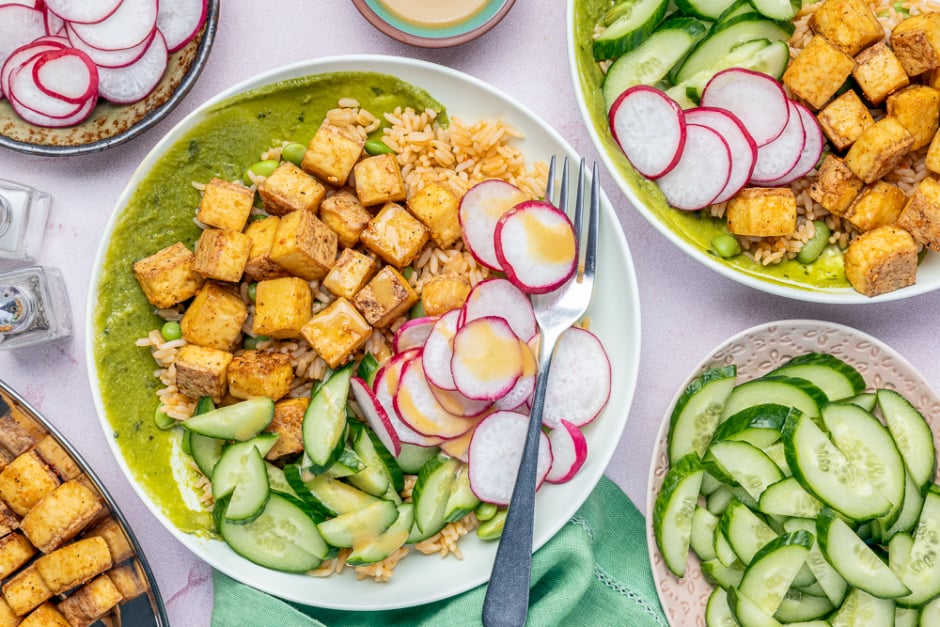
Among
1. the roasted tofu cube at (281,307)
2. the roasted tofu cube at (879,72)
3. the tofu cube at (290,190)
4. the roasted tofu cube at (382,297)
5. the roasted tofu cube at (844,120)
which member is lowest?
the roasted tofu cube at (281,307)

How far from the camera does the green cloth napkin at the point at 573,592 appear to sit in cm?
262

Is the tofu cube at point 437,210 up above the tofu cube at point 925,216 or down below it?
below

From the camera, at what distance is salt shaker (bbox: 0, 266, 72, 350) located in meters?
2.67

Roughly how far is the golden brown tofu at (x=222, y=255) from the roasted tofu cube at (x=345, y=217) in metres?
0.26

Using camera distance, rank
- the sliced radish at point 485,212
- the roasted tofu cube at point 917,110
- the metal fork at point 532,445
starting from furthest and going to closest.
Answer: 1. the roasted tofu cube at point 917,110
2. the sliced radish at point 485,212
3. the metal fork at point 532,445

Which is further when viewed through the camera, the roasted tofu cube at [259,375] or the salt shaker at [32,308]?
the salt shaker at [32,308]

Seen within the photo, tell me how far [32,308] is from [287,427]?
0.96m

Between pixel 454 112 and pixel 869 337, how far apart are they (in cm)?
156

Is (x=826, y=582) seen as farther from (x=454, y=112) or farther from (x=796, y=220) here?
(x=454, y=112)

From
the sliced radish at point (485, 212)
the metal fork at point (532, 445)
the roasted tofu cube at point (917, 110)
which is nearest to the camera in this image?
the metal fork at point (532, 445)

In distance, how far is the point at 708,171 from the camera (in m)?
2.61

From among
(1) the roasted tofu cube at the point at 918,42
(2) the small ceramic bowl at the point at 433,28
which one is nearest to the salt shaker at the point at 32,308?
(2) the small ceramic bowl at the point at 433,28

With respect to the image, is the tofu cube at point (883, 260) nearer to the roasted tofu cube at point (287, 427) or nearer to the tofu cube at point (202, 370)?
the roasted tofu cube at point (287, 427)

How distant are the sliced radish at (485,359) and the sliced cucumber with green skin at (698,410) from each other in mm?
607
